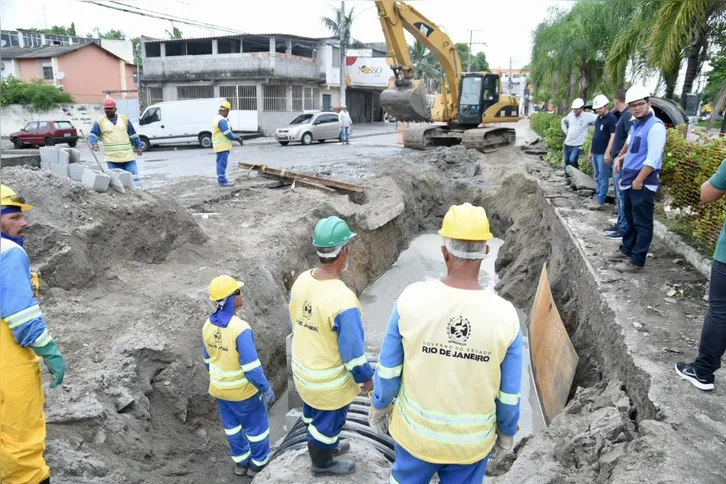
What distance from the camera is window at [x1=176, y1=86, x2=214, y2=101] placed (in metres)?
32.1

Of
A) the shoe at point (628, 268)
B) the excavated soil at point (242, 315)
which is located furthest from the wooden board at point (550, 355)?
the shoe at point (628, 268)

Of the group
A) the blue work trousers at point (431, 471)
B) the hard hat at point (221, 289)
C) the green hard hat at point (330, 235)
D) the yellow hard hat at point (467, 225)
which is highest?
the yellow hard hat at point (467, 225)

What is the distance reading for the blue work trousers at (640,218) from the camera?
5629mm

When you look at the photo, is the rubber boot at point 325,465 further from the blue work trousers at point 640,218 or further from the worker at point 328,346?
the blue work trousers at point 640,218

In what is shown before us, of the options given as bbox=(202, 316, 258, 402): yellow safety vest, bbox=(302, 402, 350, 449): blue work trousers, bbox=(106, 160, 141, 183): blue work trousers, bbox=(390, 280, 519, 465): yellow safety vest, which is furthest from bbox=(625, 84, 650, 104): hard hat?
bbox=(106, 160, 141, 183): blue work trousers

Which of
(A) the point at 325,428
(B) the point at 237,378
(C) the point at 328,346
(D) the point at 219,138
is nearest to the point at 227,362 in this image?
(B) the point at 237,378

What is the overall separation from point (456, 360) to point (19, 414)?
103 inches

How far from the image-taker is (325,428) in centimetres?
340

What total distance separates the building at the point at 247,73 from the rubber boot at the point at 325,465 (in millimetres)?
28269

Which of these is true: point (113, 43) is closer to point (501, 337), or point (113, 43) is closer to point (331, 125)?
point (331, 125)

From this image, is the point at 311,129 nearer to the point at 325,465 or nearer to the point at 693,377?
the point at 693,377

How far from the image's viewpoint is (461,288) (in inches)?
93.9

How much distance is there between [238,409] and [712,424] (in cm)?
348

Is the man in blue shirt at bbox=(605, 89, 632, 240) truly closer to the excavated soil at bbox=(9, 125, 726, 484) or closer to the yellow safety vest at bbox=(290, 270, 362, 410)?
the excavated soil at bbox=(9, 125, 726, 484)
